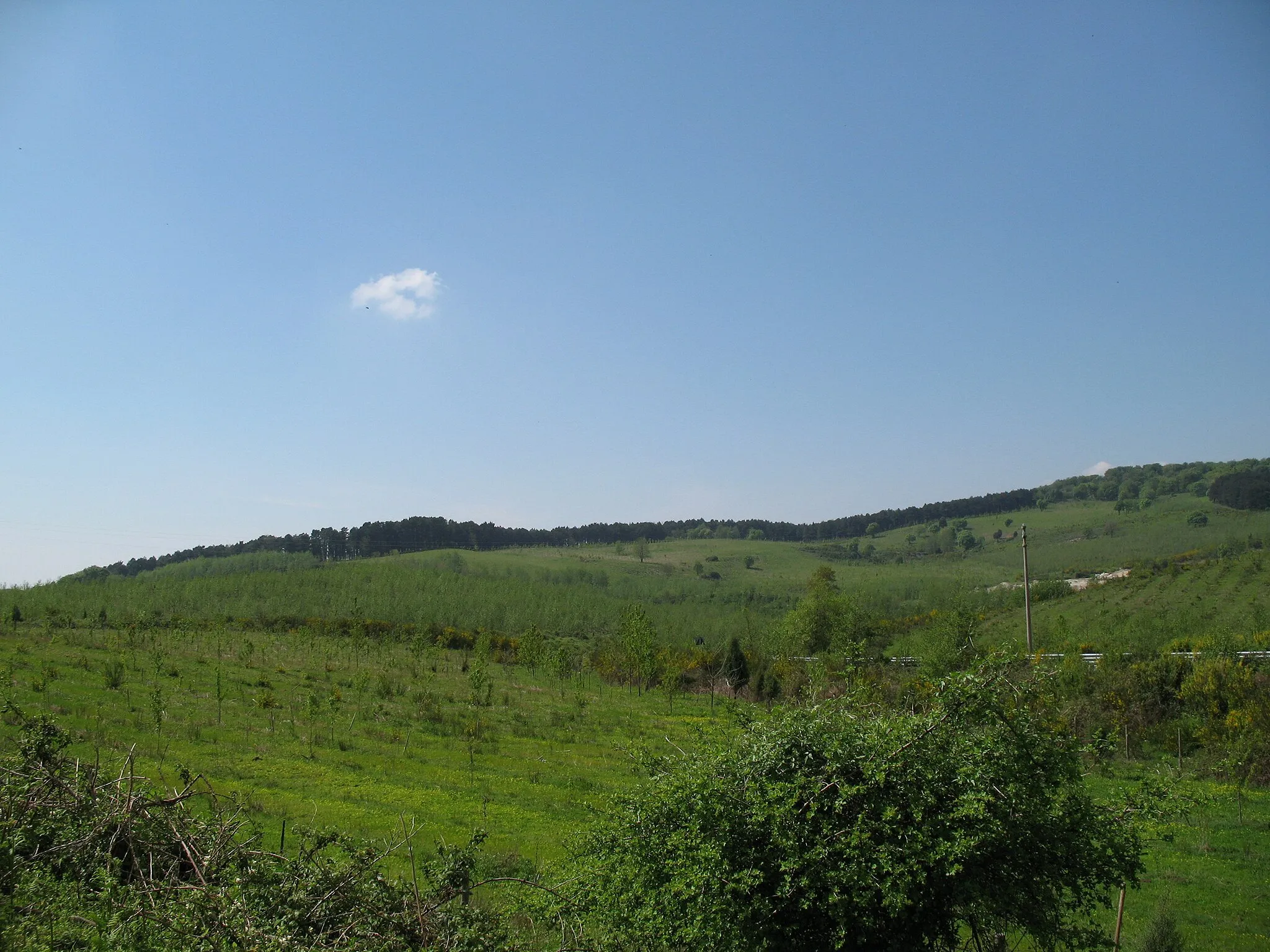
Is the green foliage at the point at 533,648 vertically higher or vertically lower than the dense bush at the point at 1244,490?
lower

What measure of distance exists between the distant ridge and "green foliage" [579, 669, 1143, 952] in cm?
12766

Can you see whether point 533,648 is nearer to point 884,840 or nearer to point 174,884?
point 174,884

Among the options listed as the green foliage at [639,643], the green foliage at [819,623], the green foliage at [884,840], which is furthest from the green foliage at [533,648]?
the green foliage at [884,840]

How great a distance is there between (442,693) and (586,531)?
160274mm

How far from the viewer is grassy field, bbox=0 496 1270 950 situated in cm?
1424

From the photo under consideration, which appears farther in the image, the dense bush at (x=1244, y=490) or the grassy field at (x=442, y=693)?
the dense bush at (x=1244, y=490)

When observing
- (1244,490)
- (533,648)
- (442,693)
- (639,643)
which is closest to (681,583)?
(533,648)

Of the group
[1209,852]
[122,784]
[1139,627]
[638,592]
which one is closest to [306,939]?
[122,784]

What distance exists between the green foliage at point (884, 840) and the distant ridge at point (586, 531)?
128m

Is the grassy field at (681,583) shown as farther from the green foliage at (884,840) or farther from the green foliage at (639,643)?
the green foliage at (884,840)

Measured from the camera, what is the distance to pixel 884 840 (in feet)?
18.0

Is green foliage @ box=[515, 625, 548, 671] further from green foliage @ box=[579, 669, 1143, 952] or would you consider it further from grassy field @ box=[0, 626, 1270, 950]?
green foliage @ box=[579, 669, 1143, 952]

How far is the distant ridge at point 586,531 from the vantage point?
138875 millimetres

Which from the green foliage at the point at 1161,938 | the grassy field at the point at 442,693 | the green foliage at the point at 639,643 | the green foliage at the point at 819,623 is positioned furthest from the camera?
the green foliage at the point at 819,623
